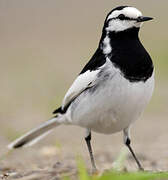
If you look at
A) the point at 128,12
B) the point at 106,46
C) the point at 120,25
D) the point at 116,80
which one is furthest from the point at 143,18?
the point at 116,80

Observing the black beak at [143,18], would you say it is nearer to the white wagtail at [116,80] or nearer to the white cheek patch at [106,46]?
the white wagtail at [116,80]

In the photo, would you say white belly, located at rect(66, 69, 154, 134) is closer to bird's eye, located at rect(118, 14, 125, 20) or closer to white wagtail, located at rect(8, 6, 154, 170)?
white wagtail, located at rect(8, 6, 154, 170)

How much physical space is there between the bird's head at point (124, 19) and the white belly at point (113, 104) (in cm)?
54

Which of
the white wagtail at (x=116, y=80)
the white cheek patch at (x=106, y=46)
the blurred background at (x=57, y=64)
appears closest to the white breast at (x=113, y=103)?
the white wagtail at (x=116, y=80)

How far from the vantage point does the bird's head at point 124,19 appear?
6.47 metres

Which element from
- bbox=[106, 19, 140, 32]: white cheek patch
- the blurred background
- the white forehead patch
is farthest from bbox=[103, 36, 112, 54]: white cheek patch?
the blurred background

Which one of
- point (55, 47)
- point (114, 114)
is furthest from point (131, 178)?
point (55, 47)

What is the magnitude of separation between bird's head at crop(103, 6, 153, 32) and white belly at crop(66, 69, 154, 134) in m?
0.54

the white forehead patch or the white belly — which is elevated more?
the white forehead patch

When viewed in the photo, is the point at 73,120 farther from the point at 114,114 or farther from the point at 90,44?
the point at 90,44

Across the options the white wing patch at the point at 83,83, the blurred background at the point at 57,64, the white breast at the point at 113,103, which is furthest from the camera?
the blurred background at the point at 57,64

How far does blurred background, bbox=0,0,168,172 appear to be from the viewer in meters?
9.95

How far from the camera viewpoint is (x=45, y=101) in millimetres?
12344

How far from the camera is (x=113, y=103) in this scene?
6.35 meters
